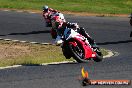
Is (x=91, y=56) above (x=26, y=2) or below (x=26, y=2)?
above

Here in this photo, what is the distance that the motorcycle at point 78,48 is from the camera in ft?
50.9

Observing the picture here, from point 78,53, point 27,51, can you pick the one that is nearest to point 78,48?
point 78,53

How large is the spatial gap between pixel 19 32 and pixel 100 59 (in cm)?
1337

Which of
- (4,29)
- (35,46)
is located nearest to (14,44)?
(35,46)

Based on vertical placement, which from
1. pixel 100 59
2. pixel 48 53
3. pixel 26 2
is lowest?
pixel 26 2

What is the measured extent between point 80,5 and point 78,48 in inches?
1026

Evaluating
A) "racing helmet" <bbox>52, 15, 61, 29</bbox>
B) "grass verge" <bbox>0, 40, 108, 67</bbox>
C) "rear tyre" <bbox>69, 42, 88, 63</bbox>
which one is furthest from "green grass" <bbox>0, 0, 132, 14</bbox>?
"rear tyre" <bbox>69, 42, 88, 63</bbox>

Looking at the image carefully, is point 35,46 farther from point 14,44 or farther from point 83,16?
point 83,16

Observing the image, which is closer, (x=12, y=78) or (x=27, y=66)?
(x=12, y=78)

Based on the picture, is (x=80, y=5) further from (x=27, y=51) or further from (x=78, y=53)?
(x=78, y=53)

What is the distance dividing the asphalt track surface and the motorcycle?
1.07 feet

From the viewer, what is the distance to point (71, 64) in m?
15.0

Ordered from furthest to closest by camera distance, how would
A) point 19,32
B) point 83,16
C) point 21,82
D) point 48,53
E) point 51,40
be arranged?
point 83,16
point 19,32
point 51,40
point 48,53
point 21,82

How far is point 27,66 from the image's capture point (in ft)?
47.6
